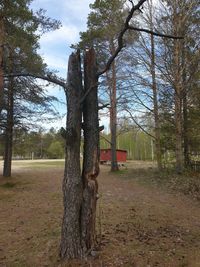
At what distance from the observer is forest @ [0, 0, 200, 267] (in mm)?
5441

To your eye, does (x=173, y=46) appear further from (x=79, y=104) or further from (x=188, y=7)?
(x=79, y=104)

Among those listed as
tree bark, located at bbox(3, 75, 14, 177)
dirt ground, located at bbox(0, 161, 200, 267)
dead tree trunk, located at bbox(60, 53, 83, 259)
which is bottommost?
dirt ground, located at bbox(0, 161, 200, 267)

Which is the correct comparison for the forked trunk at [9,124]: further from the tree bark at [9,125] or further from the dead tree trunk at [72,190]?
the dead tree trunk at [72,190]

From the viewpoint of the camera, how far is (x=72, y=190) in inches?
212

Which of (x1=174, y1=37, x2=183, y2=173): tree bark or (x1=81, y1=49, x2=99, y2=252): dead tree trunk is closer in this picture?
(x1=81, y1=49, x2=99, y2=252): dead tree trunk

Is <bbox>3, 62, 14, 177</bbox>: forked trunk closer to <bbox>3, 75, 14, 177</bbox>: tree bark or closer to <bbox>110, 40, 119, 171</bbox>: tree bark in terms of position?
<bbox>3, 75, 14, 177</bbox>: tree bark

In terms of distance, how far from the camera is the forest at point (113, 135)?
544 centimetres

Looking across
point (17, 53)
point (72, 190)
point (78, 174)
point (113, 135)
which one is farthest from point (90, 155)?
point (113, 135)

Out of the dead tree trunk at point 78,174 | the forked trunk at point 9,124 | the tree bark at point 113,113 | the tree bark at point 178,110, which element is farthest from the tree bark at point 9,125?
the dead tree trunk at point 78,174

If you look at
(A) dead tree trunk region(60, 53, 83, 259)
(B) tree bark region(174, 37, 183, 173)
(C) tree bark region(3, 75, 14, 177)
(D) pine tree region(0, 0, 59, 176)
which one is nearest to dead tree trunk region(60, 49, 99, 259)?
(A) dead tree trunk region(60, 53, 83, 259)

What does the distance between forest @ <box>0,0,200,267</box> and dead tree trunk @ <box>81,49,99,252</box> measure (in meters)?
0.02

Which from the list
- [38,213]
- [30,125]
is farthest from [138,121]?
[38,213]

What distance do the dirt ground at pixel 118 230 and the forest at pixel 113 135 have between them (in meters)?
0.03

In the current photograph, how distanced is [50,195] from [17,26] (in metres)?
7.31
